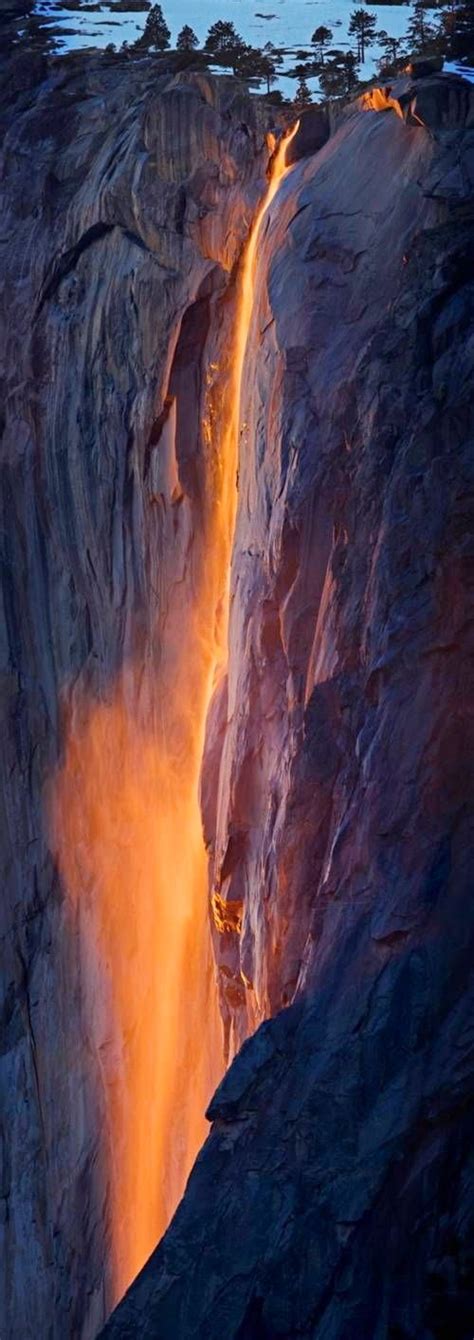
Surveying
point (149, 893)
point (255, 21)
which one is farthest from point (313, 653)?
point (255, 21)

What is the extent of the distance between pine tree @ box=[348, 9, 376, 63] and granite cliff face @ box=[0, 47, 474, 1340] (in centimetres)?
126

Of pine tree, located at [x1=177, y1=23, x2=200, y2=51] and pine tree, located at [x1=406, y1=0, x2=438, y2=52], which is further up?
pine tree, located at [x1=177, y1=23, x2=200, y2=51]

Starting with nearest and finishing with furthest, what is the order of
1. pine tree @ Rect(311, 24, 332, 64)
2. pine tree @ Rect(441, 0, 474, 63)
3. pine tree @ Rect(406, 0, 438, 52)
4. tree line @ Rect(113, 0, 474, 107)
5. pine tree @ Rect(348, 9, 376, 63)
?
pine tree @ Rect(441, 0, 474, 63), tree line @ Rect(113, 0, 474, 107), pine tree @ Rect(406, 0, 438, 52), pine tree @ Rect(348, 9, 376, 63), pine tree @ Rect(311, 24, 332, 64)

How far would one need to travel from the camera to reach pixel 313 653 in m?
14.1

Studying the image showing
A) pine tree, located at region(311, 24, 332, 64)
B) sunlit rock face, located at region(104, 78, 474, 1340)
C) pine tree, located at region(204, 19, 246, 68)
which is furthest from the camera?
pine tree, located at region(204, 19, 246, 68)

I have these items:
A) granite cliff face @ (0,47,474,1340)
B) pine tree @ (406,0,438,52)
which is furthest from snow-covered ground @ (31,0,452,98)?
granite cliff face @ (0,47,474,1340)

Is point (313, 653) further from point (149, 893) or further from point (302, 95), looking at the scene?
point (302, 95)

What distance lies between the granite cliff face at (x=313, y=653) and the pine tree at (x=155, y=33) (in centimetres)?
114

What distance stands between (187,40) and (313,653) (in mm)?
9672

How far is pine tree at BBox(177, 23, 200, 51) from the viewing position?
2092 centimetres

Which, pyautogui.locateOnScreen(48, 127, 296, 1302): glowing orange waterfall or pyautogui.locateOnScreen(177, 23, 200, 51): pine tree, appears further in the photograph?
pyautogui.locateOnScreen(177, 23, 200, 51): pine tree

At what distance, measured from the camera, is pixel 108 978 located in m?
21.2

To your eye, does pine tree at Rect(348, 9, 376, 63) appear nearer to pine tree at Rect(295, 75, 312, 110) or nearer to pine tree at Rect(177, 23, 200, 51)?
pine tree at Rect(295, 75, 312, 110)

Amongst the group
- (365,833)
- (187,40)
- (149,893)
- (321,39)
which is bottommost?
(365,833)
